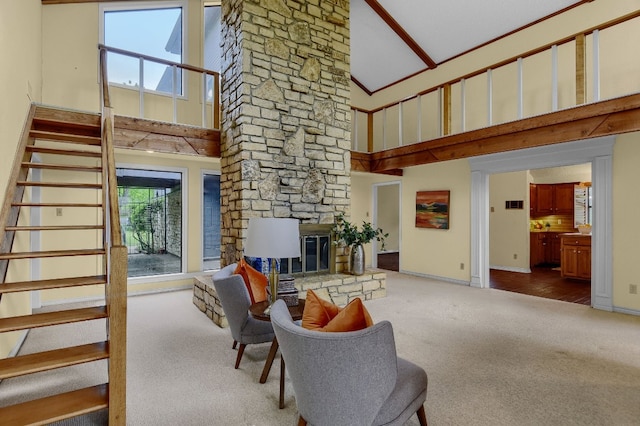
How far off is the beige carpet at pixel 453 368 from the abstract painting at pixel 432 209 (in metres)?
2.32

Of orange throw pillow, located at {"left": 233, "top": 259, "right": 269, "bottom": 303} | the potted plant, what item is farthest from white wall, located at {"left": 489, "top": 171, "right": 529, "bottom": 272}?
orange throw pillow, located at {"left": 233, "top": 259, "right": 269, "bottom": 303}

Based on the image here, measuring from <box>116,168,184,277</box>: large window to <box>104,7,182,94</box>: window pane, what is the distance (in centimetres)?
169

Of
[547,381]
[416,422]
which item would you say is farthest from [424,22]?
[416,422]

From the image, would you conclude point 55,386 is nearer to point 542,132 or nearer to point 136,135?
point 136,135

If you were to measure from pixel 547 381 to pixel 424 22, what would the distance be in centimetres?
628

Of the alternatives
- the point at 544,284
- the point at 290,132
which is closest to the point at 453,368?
the point at 290,132

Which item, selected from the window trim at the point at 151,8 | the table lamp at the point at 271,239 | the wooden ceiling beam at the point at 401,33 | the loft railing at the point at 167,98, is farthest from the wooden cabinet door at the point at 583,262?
the window trim at the point at 151,8

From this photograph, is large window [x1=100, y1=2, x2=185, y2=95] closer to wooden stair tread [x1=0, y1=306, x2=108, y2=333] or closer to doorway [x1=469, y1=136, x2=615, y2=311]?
wooden stair tread [x1=0, y1=306, x2=108, y2=333]

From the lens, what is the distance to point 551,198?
8484 mm

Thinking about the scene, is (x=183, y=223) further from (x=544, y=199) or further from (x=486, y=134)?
(x=544, y=199)

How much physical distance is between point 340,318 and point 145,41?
22.2ft

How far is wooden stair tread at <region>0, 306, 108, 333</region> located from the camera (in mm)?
2020

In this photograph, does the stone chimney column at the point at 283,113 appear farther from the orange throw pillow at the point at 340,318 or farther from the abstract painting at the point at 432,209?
the orange throw pillow at the point at 340,318

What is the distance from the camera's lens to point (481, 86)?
21.0 ft
